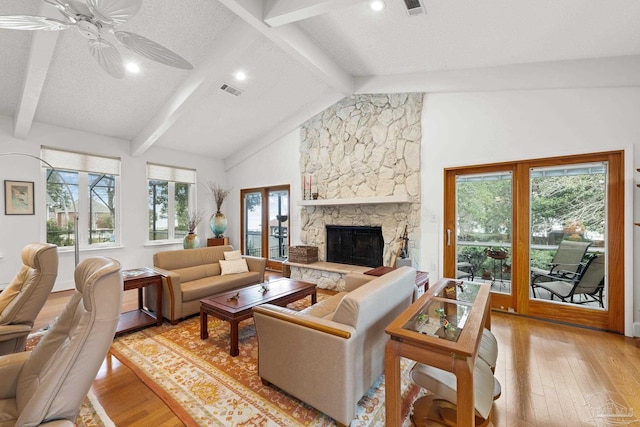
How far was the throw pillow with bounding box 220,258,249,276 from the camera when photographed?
4.13 m

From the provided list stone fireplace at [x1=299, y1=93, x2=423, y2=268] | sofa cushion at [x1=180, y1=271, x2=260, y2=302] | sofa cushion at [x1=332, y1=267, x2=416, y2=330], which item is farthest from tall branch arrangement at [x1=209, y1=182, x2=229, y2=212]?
sofa cushion at [x1=332, y1=267, x2=416, y2=330]

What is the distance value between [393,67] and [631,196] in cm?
313

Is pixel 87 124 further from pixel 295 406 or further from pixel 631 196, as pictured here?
pixel 631 196

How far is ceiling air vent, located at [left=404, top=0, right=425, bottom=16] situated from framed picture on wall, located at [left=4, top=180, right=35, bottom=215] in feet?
19.2

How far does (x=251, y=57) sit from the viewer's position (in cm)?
378

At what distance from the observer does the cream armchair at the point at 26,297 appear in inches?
74.0

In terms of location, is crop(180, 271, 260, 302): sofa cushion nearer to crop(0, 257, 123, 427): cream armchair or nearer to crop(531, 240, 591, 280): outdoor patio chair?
crop(0, 257, 123, 427): cream armchair

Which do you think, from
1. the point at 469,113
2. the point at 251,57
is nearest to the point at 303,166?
the point at 251,57

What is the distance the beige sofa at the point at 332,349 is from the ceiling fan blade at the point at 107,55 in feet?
7.49

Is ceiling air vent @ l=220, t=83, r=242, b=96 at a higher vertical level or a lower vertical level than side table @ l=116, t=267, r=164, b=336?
higher

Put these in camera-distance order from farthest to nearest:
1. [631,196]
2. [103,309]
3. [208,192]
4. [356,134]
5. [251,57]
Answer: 1. [208,192]
2. [356,134]
3. [251,57]
4. [631,196]
5. [103,309]

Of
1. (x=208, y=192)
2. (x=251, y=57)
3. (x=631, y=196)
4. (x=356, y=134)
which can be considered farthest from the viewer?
(x=208, y=192)

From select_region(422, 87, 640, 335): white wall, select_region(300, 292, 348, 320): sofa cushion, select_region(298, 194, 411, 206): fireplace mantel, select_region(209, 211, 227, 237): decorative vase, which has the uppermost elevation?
select_region(422, 87, 640, 335): white wall

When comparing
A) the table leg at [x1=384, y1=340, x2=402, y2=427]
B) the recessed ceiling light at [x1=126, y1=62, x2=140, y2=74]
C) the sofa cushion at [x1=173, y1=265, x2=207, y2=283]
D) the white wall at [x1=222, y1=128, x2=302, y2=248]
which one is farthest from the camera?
the white wall at [x1=222, y1=128, x2=302, y2=248]
